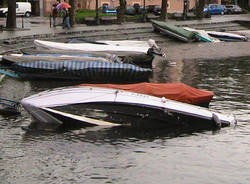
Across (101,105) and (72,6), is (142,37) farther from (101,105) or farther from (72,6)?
(101,105)

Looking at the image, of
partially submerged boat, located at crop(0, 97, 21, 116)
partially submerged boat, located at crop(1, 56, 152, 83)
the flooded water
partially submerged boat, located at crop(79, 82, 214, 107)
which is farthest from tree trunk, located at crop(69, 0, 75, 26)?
partially submerged boat, located at crop(79, 82, 214, 107)

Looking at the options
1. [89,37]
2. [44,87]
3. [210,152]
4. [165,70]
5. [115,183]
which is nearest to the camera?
[115,183]

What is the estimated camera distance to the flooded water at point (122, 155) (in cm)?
1709

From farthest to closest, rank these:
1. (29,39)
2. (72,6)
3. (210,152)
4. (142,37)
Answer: (72,6) → (142,37) → (29,39) → (210,152)

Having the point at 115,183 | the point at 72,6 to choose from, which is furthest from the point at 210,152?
the point at 72,6

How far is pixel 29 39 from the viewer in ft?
154

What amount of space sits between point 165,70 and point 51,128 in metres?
16.3

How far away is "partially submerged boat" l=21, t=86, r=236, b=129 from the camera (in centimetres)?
2167

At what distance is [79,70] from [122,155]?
13103mm

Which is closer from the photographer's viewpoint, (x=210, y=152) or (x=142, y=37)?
(x=210, y=152)

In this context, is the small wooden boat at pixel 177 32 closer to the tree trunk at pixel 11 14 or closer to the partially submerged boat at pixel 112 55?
the tree trunk at pixel 11 14

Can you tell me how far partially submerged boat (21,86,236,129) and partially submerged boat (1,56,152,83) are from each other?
9205 mm

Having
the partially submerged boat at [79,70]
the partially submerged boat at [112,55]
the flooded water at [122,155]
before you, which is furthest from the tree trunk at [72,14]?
the flooded water at [122,155]

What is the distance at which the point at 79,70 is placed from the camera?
31578 millimetres
